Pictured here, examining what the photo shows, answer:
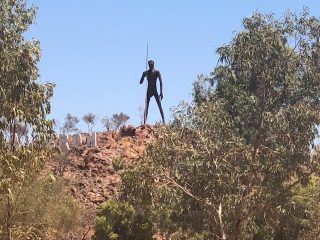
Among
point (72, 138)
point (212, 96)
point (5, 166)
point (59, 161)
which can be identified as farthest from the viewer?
point (72, 138)

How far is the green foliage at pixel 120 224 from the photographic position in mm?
29172

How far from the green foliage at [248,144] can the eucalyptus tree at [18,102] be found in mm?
5241

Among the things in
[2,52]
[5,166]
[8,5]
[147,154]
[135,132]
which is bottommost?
[5,166]

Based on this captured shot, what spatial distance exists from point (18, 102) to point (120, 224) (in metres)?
17.8

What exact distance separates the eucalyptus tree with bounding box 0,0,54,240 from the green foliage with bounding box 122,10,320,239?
5241mm

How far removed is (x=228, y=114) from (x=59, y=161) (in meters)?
30.3

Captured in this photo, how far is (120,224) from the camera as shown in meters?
30.0

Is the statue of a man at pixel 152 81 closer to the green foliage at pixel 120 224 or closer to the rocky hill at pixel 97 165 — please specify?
the green foliage at pixel 120 224

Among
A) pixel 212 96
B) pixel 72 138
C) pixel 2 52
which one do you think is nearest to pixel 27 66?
pixel 2 52

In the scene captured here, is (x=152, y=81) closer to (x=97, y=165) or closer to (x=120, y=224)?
(x=120, y=224)

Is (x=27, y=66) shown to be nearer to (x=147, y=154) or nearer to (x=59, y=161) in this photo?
(x=147, y=154)

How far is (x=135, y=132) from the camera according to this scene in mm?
49875

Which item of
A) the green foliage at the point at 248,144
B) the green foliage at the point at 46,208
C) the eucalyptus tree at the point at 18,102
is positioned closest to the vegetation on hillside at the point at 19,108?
the eucalyptus tree at the point at 18,102

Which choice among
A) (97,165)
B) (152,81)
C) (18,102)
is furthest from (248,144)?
(97,165)
